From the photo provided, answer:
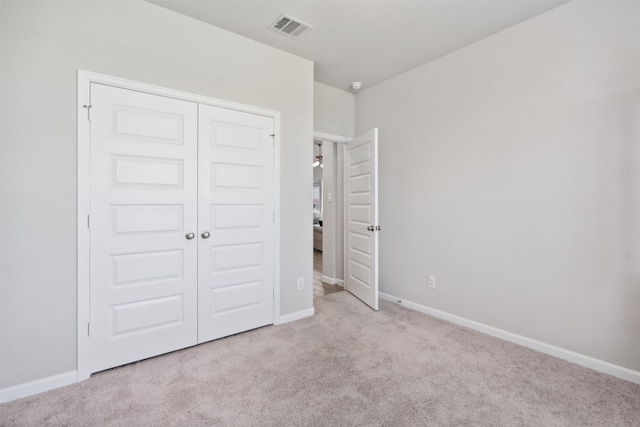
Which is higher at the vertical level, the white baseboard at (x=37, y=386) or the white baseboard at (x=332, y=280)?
the white baseboard at (x=332, y=280)

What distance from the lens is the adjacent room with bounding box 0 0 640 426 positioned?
5.81 ft

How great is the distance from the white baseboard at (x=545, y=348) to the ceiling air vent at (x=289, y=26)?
3.04 metres

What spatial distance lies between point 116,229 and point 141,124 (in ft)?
2.61

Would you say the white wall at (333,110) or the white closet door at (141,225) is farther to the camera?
the white wall at (333,110)

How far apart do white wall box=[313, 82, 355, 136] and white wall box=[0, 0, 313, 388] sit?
66.4 inches

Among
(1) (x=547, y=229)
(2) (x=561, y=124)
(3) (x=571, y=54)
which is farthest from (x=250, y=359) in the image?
(3) (x=571, y=54)

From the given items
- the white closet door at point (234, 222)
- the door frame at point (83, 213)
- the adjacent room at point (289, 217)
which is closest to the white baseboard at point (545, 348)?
the adjacent room at point (289, 217)

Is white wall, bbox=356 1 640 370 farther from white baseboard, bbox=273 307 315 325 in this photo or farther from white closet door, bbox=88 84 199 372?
white closet door, bbox=88 84 199 372

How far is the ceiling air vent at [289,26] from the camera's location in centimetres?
238

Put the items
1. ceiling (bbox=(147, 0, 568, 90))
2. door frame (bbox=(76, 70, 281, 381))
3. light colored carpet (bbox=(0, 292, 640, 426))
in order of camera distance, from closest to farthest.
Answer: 1. light colored carpet (bbox=(0, 292, 640, 426))
2. door frame (bbox=(76, 70, 281, 381))
3. ceiling (bbox=(147, 0, 568, 90))

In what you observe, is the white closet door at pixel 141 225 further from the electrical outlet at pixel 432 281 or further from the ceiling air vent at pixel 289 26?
the electrical outlet at pixel 432 281

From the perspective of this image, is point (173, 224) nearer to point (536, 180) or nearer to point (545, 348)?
point (536, 180)

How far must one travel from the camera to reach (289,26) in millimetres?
2475

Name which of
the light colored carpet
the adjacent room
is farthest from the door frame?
the light colored carpet
